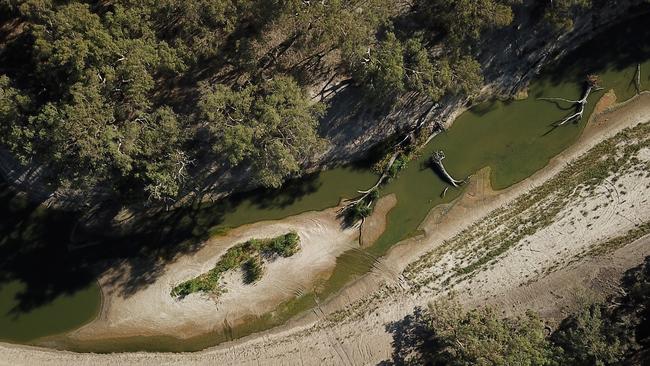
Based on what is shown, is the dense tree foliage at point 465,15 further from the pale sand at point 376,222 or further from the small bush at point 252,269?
the small bush at point 252,269

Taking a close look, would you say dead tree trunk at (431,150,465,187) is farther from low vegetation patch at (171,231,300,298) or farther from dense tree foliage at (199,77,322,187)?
low vegetation patch at (171,231,300,298)

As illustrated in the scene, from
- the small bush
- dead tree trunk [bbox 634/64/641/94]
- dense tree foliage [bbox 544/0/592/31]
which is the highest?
dense tree foliage [bbox 544/0/592/31]

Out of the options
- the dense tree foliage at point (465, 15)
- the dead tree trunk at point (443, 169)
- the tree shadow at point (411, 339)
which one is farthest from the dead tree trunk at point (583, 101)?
the tree shadow at point (411, 339)

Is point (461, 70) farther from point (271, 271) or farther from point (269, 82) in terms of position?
point (271, 271)

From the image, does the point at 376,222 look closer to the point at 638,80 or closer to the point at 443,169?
the point at 443,169

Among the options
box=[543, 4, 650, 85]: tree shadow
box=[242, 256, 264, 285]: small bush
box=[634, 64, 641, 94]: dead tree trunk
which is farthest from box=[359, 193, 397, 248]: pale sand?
box=[634, 64, 641, 94]: dead tree trunk

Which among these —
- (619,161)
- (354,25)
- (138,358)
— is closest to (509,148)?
(619,161)

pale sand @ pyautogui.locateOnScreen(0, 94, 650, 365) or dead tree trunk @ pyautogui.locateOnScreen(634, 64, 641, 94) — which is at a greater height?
dead tree trunk @ pyautogui.locateOnScreen(634, 64, 641, 94)
